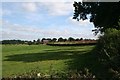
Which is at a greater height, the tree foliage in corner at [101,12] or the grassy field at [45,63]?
the tree foliage in corner at [101,12]

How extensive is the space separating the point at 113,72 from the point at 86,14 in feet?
110

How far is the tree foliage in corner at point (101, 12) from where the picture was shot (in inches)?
1520

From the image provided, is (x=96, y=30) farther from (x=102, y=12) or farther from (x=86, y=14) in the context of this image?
(x=102, y=12)

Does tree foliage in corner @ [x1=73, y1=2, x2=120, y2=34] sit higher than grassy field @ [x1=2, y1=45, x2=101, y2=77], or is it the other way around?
tree foliage in corner @ [x1=73, y1=2, x2=120, y2=34]

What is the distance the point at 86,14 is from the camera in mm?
45594

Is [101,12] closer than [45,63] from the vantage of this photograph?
No

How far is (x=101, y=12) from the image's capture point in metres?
40.2

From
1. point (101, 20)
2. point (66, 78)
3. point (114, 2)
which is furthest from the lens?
point (101, 20)

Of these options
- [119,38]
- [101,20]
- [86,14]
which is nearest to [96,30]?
[86,14]

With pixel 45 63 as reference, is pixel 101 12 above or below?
above

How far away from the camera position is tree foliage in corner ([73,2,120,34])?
1520 inches

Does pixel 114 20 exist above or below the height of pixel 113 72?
above

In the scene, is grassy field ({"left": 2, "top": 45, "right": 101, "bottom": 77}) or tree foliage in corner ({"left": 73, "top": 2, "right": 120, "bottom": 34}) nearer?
grassy field ({"left": 2, "top": 45, "right": 101, "bottom": 77})

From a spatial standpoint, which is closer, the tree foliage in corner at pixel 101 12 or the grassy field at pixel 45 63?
the grassy field at pixel 45 63
